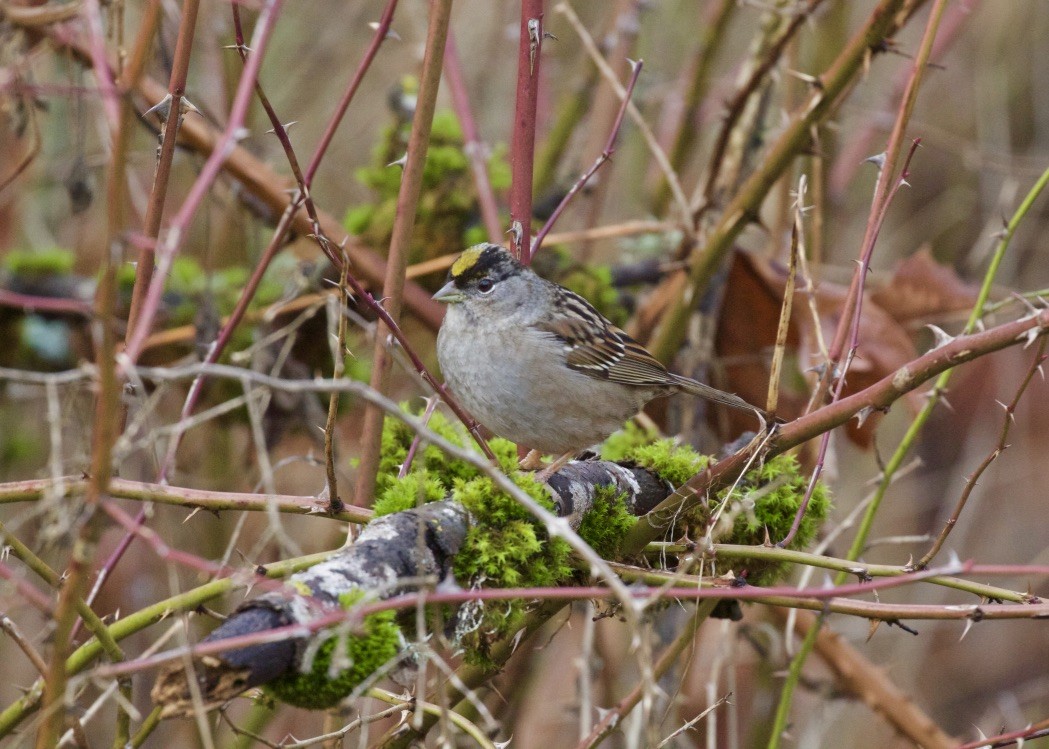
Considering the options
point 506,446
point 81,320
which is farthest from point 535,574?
point 81,320

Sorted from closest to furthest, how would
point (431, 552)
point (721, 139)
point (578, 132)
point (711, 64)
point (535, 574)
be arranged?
point (431, 552) < point (535, 574) < point (721, 139) < point (711, 64) < point (578, 132)

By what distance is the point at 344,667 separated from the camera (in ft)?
4.68

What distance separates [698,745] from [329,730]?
3.01m

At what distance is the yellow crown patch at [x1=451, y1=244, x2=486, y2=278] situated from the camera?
10.1 feet

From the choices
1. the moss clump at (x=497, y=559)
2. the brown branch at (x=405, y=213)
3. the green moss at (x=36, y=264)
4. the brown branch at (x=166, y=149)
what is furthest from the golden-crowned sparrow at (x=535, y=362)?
the green moss at (x=36, y=264)

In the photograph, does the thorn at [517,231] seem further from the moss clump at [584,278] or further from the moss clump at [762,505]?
the moss clump at [584,278]

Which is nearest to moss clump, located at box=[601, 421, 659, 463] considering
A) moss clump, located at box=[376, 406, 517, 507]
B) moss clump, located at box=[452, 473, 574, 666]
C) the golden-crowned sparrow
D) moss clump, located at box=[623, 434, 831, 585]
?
the golden-crowned sparrow

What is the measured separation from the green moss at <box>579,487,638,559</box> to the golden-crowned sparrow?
0.65 metres

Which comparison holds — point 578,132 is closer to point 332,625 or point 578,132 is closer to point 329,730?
point 329,730

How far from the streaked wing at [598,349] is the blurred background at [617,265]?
54cm

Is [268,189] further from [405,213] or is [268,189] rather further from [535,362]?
[405,213]

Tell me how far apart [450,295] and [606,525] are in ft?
3.70

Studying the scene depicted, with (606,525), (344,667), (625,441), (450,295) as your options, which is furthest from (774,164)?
(344,667)

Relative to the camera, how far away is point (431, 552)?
5.83ft
